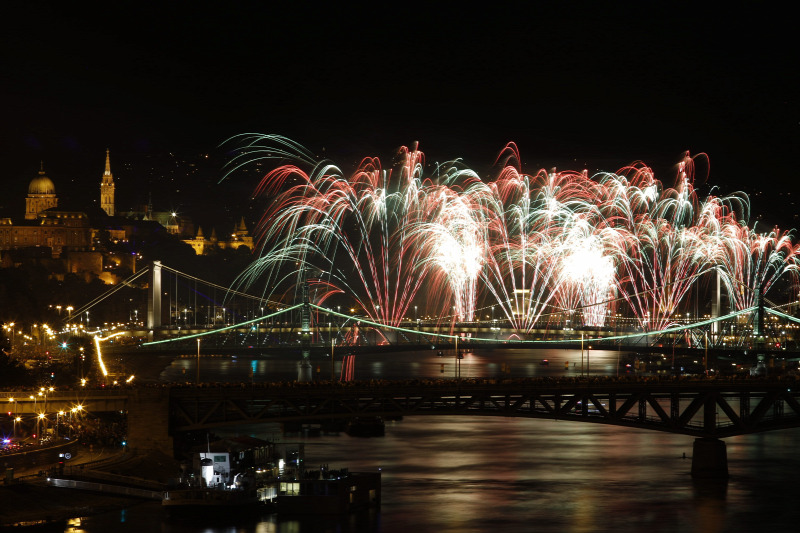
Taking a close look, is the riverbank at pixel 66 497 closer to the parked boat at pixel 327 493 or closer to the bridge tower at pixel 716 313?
the parked boat at pixel 327 493


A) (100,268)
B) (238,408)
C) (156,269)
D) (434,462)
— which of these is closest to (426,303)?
(100,268)

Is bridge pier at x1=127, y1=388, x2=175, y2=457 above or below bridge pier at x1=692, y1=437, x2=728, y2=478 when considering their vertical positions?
above

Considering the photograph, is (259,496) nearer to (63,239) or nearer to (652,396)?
(652,396)

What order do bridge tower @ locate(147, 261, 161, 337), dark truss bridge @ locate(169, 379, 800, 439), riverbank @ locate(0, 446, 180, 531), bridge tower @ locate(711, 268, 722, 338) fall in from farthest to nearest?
bridge tower @ locate(711, 268, 722, 338)
bridge tower @ locate(147, 261, 161, 337)
dark truss bridge @ locate(169, 379, 800, 439)
riverbank @ locate(0, 446, 180, 531)

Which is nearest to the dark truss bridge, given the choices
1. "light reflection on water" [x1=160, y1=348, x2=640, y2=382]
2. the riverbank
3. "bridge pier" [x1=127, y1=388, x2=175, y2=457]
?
"bridge pier" [x1=127, y1=388, x2=175, y2=457]

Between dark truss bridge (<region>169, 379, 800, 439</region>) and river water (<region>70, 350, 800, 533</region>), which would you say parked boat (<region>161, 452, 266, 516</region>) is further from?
dark truss bridge (<region>169, 379, 800, 439</region>)

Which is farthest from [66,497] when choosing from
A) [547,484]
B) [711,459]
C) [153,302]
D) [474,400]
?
[153,302]

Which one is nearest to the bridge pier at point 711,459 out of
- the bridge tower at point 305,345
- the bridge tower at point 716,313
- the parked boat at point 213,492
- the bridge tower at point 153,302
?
the parked boat at point 213,492
